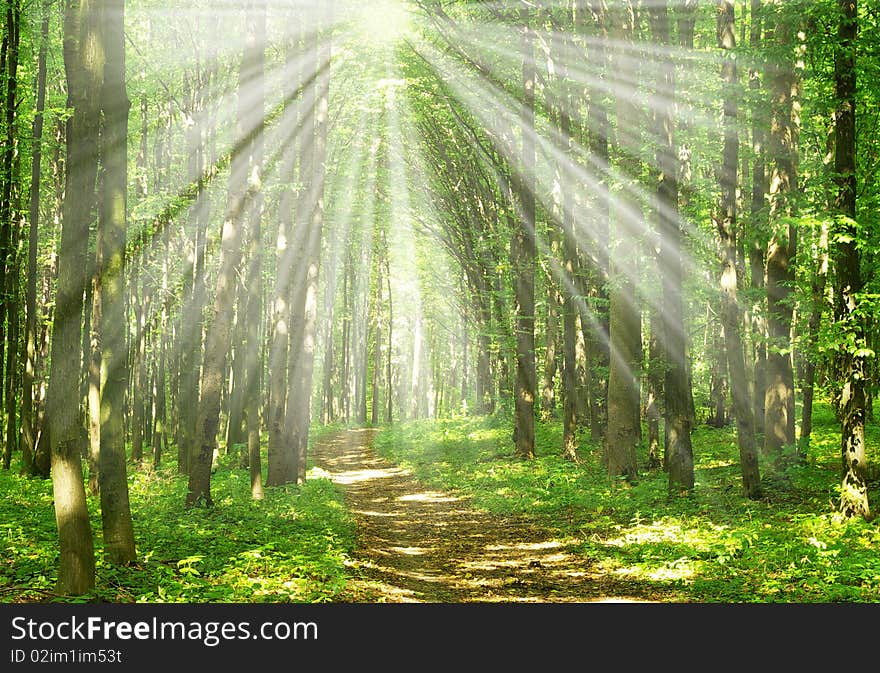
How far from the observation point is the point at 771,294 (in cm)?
1290

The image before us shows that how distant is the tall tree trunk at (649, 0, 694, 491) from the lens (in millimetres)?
12602

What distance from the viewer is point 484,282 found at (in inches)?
1105

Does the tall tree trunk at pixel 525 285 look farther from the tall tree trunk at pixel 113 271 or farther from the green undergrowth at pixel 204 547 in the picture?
the tall tree trunk at pixel 113 271

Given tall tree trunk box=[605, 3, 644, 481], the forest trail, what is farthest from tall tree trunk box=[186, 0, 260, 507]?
tall tree trunk box=[605, 3, 644, 481]

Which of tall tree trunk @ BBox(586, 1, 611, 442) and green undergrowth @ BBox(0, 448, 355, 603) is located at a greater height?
tall tree trunk @ BBox(586, 1, 611, 442)

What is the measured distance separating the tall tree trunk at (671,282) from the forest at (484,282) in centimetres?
7

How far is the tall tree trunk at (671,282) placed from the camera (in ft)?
41.3

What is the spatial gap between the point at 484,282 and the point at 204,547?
20082mm

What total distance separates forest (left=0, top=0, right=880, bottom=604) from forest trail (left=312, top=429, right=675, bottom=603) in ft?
0.31

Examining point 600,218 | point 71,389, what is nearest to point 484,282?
point 600,218

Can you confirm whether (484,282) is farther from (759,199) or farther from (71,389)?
(71,389)

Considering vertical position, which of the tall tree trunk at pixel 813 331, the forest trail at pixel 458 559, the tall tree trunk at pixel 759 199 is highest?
the tall tree trunk at pixel 759 199

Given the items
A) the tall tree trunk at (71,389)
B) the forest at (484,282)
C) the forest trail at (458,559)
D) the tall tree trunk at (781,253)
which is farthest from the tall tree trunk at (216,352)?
the tall tree trunk at (781,253)

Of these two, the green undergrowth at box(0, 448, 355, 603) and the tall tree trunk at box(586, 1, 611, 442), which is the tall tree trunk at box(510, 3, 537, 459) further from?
the green undergrowth at box(0, 448, 355, 603)
